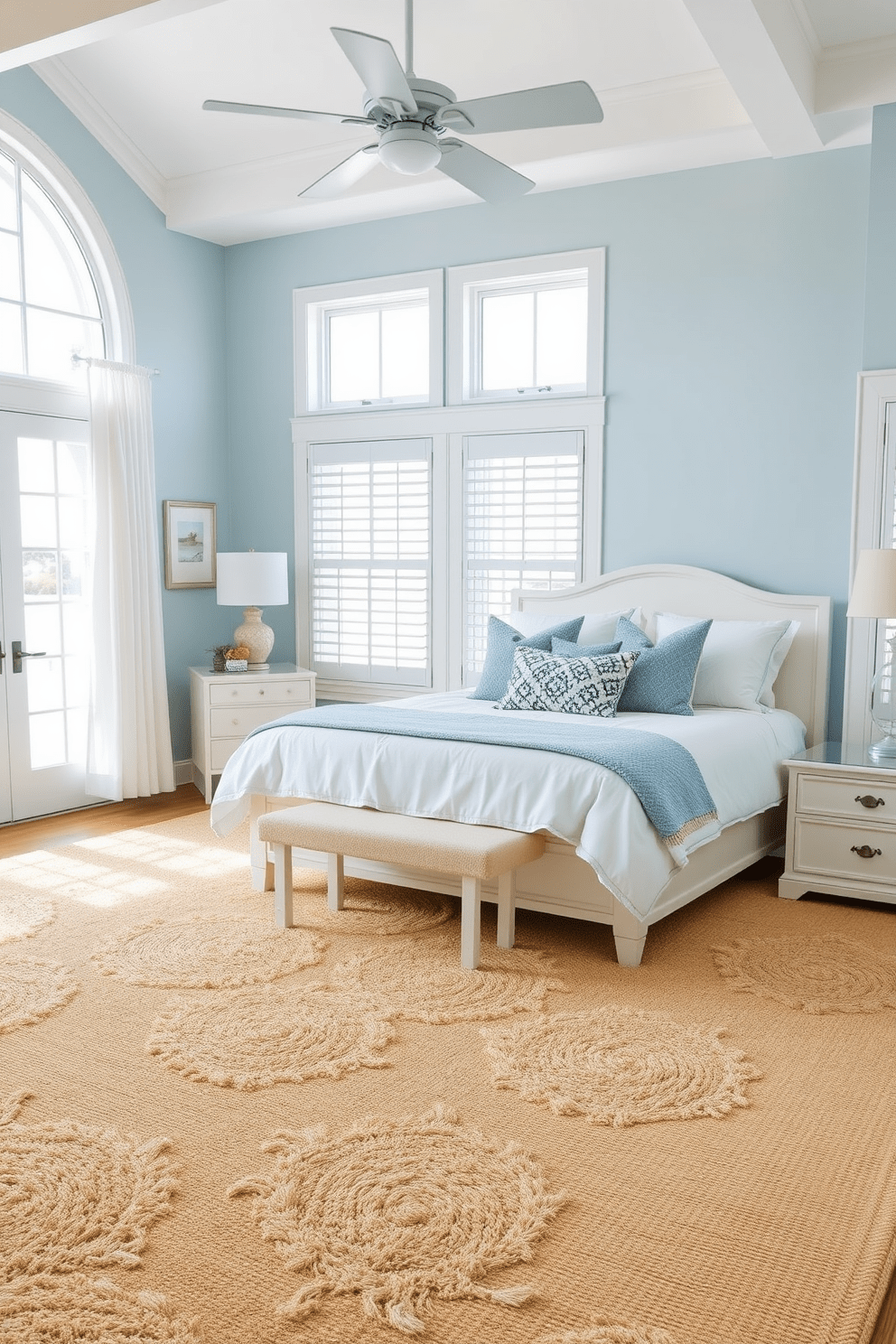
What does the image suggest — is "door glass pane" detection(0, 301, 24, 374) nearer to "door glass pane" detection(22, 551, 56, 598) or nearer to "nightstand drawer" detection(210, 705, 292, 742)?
"door glass pane" detection(22, 551, 56, 598)

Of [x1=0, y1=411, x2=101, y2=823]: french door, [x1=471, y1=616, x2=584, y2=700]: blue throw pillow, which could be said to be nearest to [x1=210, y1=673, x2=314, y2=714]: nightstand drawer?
[x1=0, y1=411, x2=101, y2=823]: french door

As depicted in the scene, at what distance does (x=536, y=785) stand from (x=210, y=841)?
2.07m

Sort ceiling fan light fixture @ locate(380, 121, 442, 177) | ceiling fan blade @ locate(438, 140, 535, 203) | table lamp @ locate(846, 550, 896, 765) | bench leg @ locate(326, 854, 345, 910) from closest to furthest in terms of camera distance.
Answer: ceiling fan light fixture @ locate(380, 121, 442, 177) < ceiling fan blade @ locate(438, 140, 535, 203) < bench leg @ locate(326, 854, 345, 910) < table lamp @ locate(846, 550, 896, 765)

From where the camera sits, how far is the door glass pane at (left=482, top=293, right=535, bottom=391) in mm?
5637

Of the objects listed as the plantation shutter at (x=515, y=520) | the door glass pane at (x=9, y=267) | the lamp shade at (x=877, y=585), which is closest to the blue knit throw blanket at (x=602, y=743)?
the lamp shade at (x=877, y=585)

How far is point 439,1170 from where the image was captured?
2229mm

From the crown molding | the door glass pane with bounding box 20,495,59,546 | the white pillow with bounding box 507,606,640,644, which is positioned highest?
the crown molding

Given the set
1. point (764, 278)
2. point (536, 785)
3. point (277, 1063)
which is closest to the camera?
point (277, 1063)

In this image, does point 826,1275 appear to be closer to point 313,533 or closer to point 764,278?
point 764,278

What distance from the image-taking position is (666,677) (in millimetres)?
4418

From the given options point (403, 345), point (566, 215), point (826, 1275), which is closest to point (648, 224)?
point (566, 215)

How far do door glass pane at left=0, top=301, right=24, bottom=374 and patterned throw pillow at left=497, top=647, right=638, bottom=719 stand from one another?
2884 mm

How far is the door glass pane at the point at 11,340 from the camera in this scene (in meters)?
5.27

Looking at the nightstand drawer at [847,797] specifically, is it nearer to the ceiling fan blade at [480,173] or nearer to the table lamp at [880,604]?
the table lamp at [880,604]
